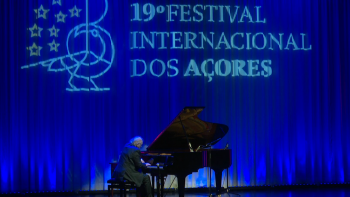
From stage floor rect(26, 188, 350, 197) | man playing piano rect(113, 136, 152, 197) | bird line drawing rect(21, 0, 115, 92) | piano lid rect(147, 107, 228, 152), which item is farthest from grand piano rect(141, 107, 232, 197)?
bird line drawing rect(21, 0, 115, 92)

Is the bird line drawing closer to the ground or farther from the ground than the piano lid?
farther from the ground

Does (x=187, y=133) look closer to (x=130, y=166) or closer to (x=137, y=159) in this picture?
(x=137, y=159)

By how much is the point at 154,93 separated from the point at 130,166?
7.82 ft

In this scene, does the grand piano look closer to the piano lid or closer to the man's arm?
the piano lid

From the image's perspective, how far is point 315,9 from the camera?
9414 millimetres

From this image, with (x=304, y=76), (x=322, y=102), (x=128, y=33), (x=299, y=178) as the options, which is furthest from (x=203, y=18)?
(x=299, y=178)

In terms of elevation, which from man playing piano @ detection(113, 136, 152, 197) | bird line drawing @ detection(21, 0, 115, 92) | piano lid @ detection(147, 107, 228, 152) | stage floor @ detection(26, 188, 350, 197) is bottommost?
stage floor @ detection(26, 188, 350, 197)

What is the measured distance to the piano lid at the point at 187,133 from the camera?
22.9 ft

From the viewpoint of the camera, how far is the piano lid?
22.9 ft

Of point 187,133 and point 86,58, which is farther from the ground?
point 86,58

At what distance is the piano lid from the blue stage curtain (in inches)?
54.8

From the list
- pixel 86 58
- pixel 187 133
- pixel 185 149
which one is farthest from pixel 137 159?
pixel 86 58

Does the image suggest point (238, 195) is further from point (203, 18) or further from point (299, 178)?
point (203, 18)

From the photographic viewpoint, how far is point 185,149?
7609mm
